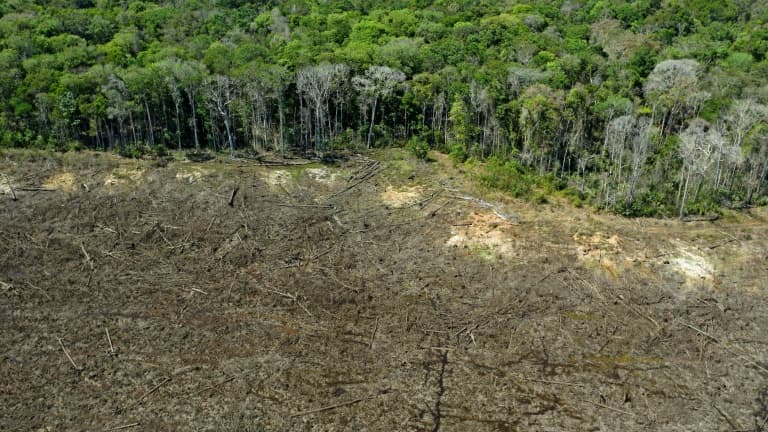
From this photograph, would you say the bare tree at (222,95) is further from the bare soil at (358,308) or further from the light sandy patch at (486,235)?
the light sandy patch at (486,235)

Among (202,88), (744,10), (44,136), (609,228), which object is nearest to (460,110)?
(609,228)

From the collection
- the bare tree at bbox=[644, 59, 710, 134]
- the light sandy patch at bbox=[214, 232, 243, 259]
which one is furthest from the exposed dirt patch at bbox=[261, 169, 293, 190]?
the bare tree at bbox=[644, 59, 710, 134]

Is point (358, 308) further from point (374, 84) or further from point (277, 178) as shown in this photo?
point (374, 84)

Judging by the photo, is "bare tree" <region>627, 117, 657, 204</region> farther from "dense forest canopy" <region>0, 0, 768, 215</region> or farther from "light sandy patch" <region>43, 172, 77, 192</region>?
"light sandy patch" <region>43, 172, 77, 192</region>

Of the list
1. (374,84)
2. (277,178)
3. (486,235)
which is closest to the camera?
(486,235)

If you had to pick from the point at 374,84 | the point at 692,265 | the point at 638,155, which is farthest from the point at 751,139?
the point at 374,84
